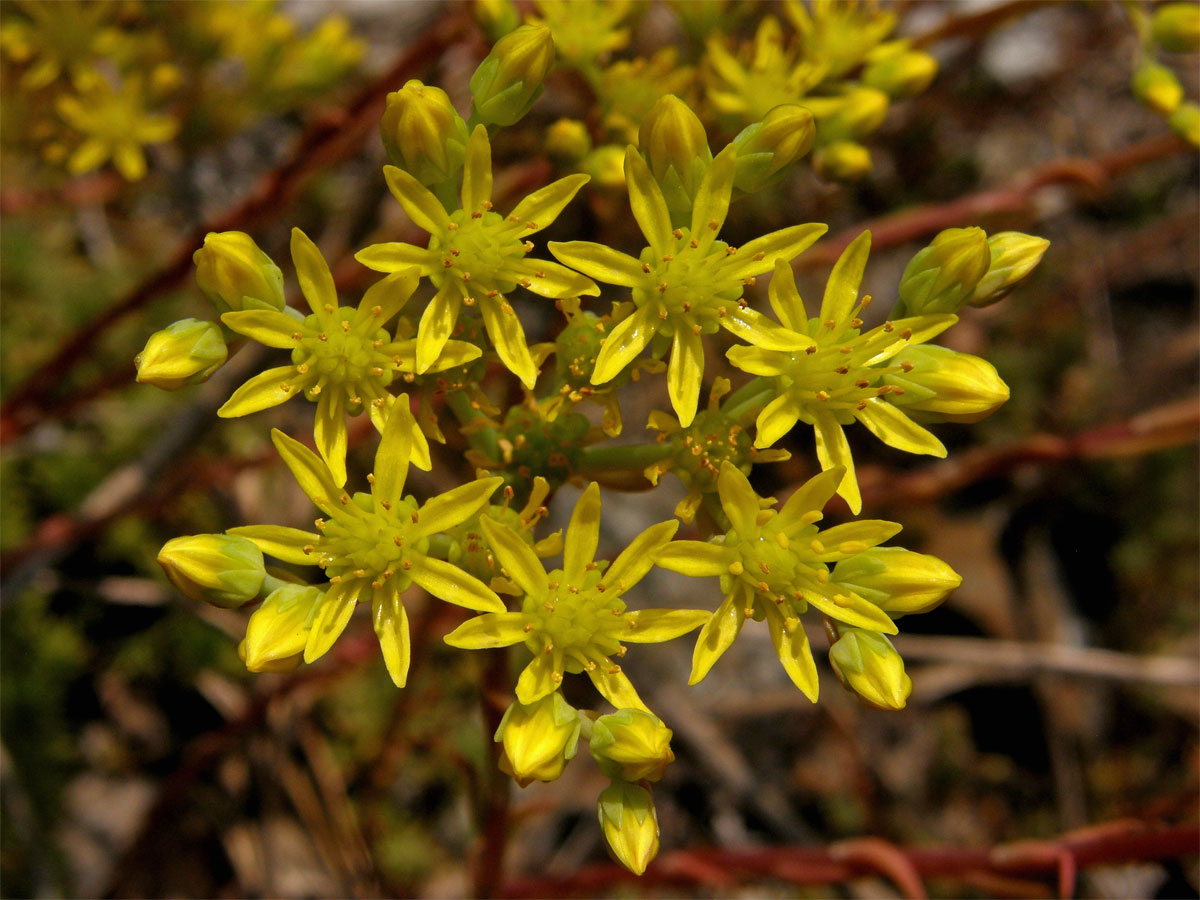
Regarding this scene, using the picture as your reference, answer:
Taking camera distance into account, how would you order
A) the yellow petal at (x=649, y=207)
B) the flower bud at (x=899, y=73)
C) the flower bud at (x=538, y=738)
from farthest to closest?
1. the flower bud at (x=899, y=73)
2. the yellow petal at (x=649, y=207)
3. the flower bud at (x=538, y=738)

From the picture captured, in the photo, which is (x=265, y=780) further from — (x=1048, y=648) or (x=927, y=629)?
(x=1048, y=648)

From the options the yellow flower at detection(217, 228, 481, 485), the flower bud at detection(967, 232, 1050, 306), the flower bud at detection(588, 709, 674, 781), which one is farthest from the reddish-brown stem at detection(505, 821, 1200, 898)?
the yellow flower at detection(217, 228, 481, 485)

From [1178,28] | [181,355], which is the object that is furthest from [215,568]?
[1178,28]

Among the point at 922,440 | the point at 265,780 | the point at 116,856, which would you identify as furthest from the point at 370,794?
Result: the point at 922,440

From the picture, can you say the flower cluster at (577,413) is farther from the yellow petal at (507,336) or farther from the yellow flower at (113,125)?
the yellow flower at (113,125)

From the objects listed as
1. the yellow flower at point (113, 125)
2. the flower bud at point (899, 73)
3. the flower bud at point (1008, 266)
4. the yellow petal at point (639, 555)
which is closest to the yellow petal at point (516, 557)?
the yellow petal at point (639, 555)
